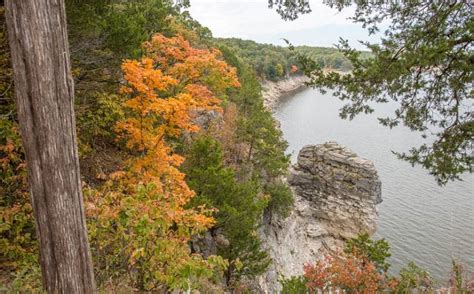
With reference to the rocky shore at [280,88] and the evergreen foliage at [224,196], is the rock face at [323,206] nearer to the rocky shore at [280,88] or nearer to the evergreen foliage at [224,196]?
the evergreen foliage at [224,196]

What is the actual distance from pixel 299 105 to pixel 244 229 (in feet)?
172

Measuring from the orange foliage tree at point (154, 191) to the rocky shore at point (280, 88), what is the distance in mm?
50063

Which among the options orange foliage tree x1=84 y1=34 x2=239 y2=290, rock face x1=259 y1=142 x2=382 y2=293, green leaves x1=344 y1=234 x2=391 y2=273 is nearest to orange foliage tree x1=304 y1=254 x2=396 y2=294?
green leaves x1=344 y1=234 x2=391 y2=273

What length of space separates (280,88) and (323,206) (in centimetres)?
4972

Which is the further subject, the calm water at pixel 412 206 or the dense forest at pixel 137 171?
the calm water at pixel 412 206

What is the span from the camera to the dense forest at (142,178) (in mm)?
5020

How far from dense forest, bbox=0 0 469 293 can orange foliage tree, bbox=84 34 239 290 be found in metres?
0.03

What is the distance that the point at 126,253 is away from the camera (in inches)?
212

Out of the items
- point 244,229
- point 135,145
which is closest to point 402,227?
point 244,229

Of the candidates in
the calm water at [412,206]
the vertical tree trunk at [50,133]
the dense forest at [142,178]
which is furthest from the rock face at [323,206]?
the vertical tree trunk at [50,133]

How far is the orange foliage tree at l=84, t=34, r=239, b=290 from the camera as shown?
481 centimetres

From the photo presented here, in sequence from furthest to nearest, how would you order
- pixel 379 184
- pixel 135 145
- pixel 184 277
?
pixel 379 184 → pixel 135 145 → pixel 184 277

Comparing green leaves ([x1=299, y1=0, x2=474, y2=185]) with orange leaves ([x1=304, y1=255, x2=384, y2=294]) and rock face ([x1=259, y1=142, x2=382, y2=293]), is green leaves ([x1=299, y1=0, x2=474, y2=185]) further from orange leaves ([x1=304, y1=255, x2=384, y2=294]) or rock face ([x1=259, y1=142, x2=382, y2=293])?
rock face ([x1=259, y1=142, x2=382, y2=293])

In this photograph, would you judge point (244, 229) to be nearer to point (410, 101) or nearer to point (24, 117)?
point (410, 101)
